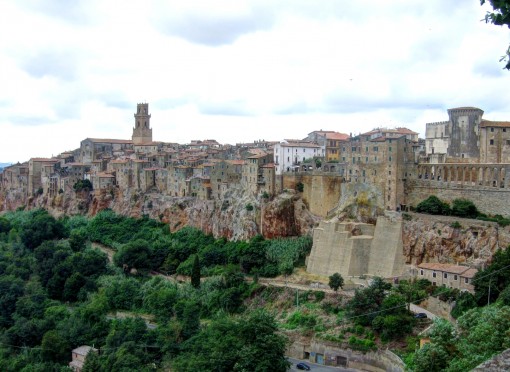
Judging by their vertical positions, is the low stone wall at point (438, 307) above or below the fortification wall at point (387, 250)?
below

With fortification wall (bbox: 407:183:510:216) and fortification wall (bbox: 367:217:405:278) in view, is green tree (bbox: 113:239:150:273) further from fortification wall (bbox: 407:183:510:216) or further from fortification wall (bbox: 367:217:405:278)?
fortification wall (bbox: 407:183:510:216)

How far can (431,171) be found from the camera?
42469 mm

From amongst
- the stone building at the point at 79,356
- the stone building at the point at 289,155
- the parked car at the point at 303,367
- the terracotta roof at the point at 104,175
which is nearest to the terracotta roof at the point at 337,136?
the stone building at the point at 289,155

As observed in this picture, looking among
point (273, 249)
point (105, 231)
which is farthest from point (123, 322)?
point (105, 231)

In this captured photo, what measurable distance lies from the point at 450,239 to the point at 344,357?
34.1 feet

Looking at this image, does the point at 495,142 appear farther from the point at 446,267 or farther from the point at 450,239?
the point at 446,267

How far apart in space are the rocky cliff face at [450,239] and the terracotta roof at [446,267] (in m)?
0.90

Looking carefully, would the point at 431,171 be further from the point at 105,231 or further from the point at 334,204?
the point at 105,231

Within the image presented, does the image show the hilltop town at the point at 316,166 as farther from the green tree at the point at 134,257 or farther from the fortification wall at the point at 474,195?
the green tree at the point at 134,257

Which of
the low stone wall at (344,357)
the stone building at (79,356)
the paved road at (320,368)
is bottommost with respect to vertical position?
the stone building at (79,356)

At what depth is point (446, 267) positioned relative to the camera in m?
35.1

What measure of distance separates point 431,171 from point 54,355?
28.7 metres

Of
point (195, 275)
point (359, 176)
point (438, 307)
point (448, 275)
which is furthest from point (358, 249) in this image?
point (195, 275)

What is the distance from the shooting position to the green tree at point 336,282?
37750mm
